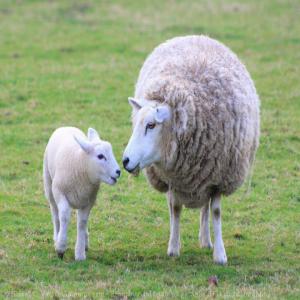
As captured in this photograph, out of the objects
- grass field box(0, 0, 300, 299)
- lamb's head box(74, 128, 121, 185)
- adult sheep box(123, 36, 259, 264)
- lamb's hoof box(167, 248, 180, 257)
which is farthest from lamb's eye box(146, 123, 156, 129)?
lamb's hoof box(167, 248, 180, 257)

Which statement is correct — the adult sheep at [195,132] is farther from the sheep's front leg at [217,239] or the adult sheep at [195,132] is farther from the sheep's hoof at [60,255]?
the sheep's hoof at [60,255]

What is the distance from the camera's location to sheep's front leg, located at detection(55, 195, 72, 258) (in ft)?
26.7

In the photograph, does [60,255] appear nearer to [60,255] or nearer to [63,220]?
[60,255]

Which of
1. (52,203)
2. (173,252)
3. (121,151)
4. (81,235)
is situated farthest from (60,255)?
(121,151)

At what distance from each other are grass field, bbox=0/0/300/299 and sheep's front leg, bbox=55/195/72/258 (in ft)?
0.63

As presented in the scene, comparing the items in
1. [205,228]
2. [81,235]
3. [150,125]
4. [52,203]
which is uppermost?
[150,125]

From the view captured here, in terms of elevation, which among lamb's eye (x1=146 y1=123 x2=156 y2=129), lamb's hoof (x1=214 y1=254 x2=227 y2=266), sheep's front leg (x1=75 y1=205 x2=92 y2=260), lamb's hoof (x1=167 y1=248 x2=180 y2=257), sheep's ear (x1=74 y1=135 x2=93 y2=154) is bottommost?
lamb's hoof (x1=167 y1=248 x2=180 y2=257)

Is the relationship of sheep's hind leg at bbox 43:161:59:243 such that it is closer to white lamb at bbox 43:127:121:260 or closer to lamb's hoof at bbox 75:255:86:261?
white lamb at bbox 43:127:121:260

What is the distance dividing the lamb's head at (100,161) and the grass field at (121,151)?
878 millimetres

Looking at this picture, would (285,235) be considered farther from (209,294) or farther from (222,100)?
(209,294)

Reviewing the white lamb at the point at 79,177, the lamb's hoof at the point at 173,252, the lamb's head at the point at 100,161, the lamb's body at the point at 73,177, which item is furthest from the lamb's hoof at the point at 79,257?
the lamb's hoof at the point at 173,252

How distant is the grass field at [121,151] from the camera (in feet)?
25.0

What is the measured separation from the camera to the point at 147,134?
7848 millimetres

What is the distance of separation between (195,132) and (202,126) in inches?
3.6
